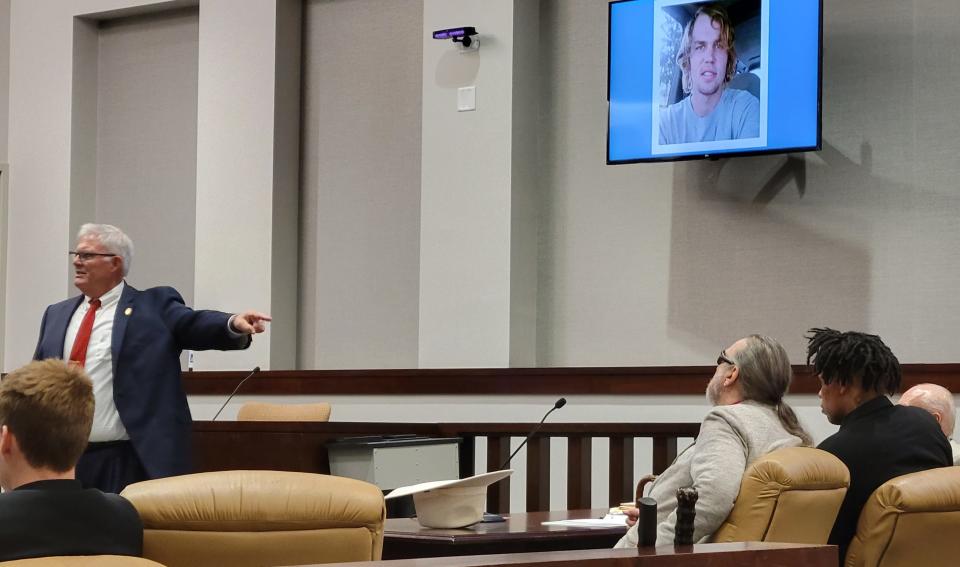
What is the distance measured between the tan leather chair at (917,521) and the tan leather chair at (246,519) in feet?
4.21

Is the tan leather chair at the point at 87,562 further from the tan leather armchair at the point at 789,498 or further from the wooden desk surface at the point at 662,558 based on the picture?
the tan leather armchair at the point at 789,498

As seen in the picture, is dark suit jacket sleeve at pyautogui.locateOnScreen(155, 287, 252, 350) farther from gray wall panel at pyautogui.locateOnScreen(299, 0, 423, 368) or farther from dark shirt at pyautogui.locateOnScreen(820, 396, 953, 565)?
gray wall panel at pyautogui.locateOnScreen(299, 0, 423, 368)

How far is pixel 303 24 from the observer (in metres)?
7.79

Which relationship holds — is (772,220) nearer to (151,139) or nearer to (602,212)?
(602,212)

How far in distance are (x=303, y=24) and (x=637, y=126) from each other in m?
2.52

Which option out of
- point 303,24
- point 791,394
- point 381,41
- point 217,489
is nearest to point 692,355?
point 791,394

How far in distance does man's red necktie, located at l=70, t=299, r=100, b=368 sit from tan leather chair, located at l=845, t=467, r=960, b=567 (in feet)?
8.59

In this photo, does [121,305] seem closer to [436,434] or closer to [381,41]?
[436,434]

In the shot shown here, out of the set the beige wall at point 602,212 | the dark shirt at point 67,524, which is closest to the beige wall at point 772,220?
the beige wall at point 602,212

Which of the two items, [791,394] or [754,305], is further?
[754,305]

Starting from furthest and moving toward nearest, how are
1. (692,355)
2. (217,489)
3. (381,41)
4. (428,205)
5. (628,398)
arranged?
(381,41), (428,205), (692,355), (628,398), (217,489)

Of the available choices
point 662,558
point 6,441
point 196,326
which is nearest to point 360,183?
point 196,326

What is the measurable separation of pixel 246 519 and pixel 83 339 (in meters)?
2.61

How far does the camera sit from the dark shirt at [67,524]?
6.19 feet
